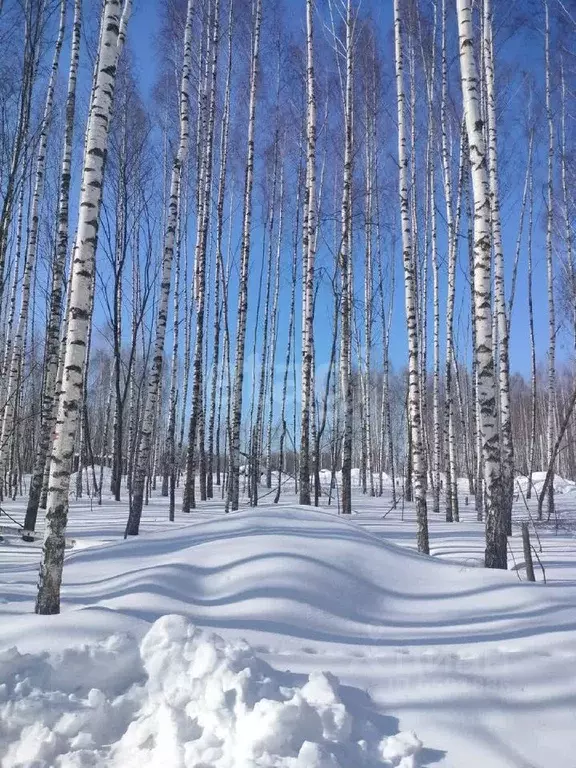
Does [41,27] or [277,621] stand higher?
[41,27]

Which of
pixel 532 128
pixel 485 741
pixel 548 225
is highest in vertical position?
pixel 532 128

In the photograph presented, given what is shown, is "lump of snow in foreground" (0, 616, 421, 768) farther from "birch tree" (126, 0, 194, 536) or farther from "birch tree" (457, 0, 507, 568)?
"birch tree" (126, 0, 194, 536)

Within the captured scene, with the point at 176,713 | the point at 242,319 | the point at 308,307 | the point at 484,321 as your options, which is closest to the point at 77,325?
the point at 176,713

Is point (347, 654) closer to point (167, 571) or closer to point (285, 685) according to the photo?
point (285, 685)

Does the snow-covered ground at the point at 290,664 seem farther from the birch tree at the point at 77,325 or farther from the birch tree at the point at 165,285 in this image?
the birch tree at the point at 165,285

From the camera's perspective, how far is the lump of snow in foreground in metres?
1.97

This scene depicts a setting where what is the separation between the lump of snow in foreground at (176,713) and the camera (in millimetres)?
1967

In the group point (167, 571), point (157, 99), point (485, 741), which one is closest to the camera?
point (485, 741)

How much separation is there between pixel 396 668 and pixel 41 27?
816 centimetres

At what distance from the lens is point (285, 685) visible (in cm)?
247

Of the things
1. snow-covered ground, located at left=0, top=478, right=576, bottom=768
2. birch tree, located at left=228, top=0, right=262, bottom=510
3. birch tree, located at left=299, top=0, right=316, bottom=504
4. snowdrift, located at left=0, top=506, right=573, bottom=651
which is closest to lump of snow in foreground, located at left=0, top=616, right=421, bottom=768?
snow-covered ground, located at left=0, top=478, right=576, bottom=768

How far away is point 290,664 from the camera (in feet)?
9.13

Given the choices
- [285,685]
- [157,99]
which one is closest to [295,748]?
[285,685]

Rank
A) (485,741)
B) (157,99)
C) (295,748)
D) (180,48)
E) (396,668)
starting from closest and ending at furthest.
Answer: (295,748) → (485,741) → (396,668) → (180,48) → (157,99)
